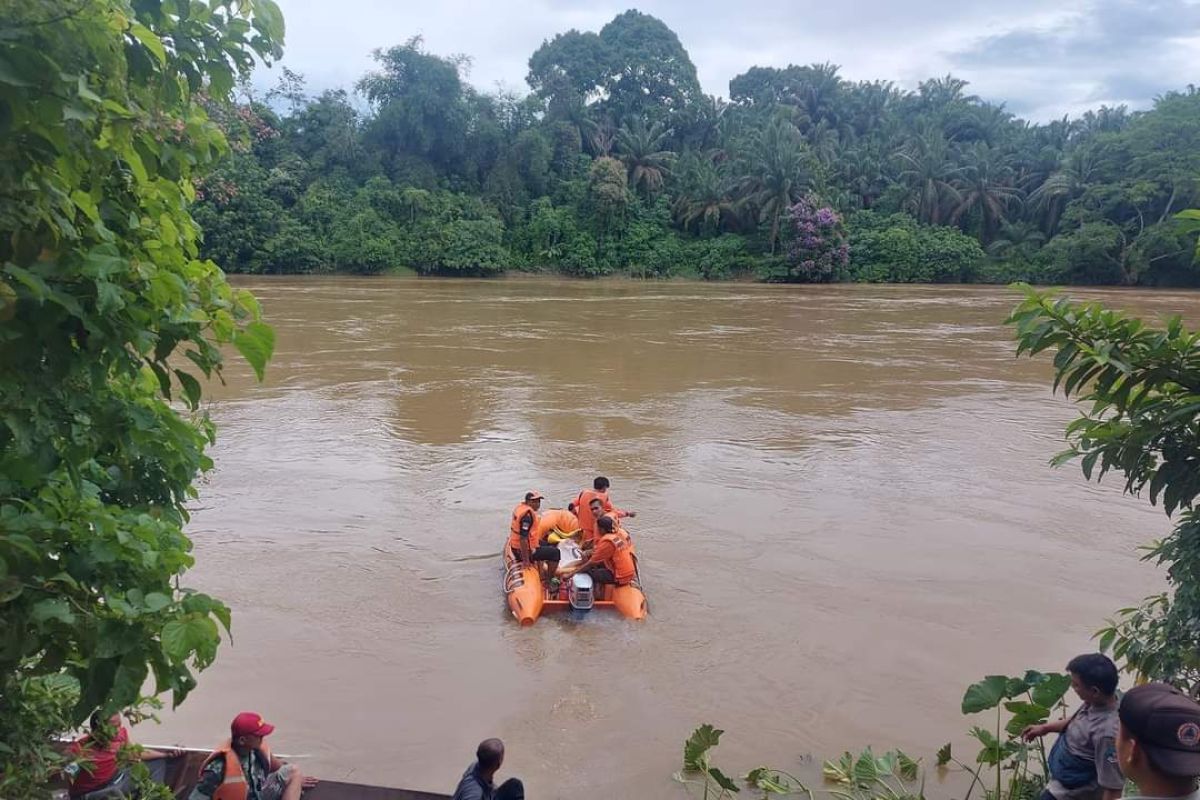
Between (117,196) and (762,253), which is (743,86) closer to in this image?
(762,253)

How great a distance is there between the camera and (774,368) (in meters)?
19.1

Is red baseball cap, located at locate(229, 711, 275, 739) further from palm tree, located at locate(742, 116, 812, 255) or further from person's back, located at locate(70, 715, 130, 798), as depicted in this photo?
palm tree, located at locate(742, 116, 812, 255)

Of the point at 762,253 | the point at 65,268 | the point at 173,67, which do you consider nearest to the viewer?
the point at 65,268

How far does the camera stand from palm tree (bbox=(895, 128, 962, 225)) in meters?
43.5

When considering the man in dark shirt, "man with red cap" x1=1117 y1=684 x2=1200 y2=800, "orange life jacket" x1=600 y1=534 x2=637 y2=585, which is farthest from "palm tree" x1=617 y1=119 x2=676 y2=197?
"man with red cap" x1=1117 y1=684 x2=1200 y2=800

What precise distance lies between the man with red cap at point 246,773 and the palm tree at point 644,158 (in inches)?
1690

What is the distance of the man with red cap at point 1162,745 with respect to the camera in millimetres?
1896

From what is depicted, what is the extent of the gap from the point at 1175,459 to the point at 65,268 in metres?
3.36

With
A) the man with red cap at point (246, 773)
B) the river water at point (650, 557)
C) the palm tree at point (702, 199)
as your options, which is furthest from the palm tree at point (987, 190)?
the man with red cap at point (246, 773)

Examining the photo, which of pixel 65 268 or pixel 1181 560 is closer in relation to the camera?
pixel 65 268

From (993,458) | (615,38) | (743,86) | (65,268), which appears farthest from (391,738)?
(743,86)

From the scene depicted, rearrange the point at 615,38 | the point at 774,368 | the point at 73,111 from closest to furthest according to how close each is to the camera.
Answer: the point at 73,111, the point at 774,368, the point at 615,38

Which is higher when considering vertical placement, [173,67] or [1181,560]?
[173,67]

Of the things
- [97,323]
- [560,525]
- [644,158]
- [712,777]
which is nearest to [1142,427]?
[712,777]
